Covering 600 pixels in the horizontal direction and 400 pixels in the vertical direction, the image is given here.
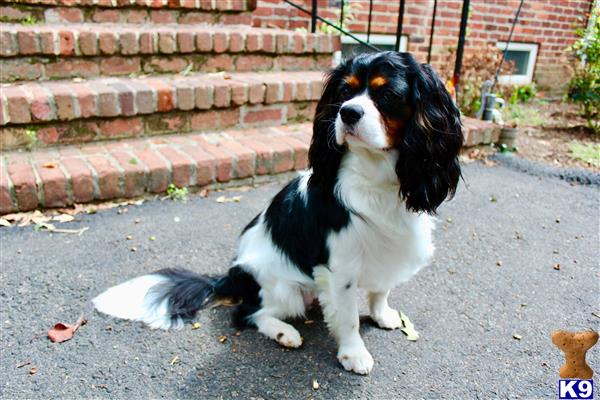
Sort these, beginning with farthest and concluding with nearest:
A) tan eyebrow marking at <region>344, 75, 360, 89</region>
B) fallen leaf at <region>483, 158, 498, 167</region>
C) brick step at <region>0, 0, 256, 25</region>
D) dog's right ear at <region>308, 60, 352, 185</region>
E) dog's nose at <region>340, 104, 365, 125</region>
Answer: fallen leaf at <region>483, 158, 498, 167</region>, brick step at <region>0, 0, 256, 25</region>, dog's right ear at <region>308, 60, 352, 185</region>, tan eyebrow marking at <region>344, 75, 360, 89</region>, dog's nose at <region>340, 104, 365, 125</region>

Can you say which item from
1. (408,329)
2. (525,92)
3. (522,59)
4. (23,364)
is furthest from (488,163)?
(522,59)

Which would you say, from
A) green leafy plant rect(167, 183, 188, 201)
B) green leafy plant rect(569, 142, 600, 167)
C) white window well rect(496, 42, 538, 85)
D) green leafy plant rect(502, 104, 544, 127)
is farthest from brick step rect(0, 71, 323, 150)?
white window well rect(496, 42, 538, 85)

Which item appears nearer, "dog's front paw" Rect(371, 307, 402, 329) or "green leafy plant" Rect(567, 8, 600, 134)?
"dog's front paw" Rect(371, 307, 402, 329)

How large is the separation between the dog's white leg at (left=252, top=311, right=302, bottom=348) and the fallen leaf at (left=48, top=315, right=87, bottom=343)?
27.6 inches

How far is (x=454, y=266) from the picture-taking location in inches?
96.8

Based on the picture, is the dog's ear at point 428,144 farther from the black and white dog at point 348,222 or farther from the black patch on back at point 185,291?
the black patch on back at point 185,291

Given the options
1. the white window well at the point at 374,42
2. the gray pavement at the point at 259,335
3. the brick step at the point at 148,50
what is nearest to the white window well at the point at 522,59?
the white window well at the point at 374,42

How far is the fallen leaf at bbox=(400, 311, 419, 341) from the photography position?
1937 millimetres

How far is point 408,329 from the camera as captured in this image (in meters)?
1.98

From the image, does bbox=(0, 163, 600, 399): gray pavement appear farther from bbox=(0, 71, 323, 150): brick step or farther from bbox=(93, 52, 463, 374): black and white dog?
bbox=(0, 71, 323, 150): brick step

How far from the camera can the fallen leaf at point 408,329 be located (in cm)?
194

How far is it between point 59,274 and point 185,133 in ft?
4.78

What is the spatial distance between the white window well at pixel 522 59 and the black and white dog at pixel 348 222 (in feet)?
19.1

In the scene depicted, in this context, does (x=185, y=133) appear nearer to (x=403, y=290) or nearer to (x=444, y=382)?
(x=403, y=290)
